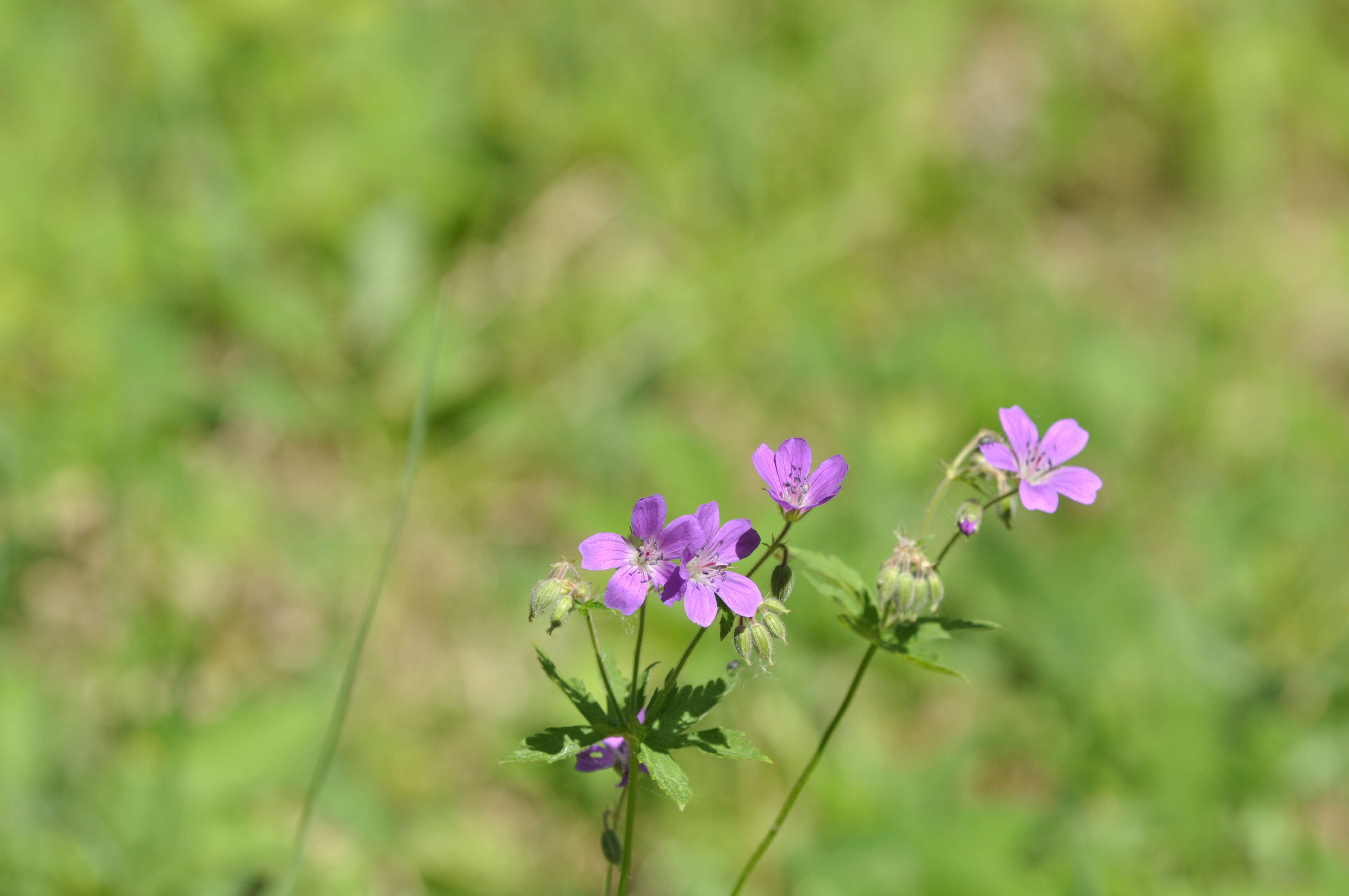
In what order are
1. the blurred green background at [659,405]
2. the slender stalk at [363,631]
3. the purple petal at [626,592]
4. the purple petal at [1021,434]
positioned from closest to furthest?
the purple petal at [626,592] → the purple petal at [1021,434] → the slender stalk at [363,631] → the blurred green background at [659,405]

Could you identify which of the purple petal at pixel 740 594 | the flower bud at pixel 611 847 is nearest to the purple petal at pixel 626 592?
the purple petal at pixel 740 594

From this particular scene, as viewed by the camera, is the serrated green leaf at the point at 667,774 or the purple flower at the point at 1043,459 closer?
the serrated green leaf at the point at 667,774

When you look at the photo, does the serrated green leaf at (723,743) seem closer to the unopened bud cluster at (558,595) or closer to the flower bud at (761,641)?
the flower bud at (761,641)

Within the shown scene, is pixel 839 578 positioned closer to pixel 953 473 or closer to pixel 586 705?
pixel 953 473

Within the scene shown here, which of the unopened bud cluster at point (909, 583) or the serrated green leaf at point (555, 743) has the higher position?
the unopened bud cluster at point (909, 583)

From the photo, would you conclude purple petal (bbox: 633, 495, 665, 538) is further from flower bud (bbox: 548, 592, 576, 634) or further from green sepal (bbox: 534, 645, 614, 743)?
green sepal (bbox: 534, 645, 614, 743)

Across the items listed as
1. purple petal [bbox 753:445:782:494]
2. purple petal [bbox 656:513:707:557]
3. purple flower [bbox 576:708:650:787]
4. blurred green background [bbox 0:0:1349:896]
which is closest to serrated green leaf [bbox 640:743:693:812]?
purple flower [bbox 576:708:650:787]
